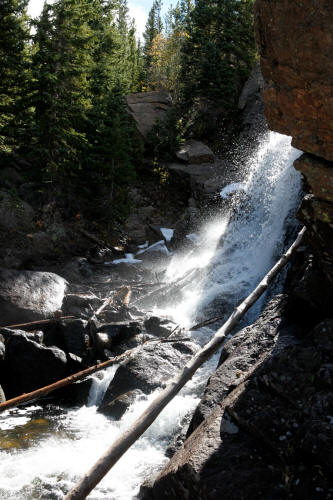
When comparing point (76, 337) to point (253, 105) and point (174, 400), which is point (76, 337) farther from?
point (253, 105)

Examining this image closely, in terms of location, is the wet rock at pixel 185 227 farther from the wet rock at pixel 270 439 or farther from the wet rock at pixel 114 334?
the wet rock at pixel 270 439

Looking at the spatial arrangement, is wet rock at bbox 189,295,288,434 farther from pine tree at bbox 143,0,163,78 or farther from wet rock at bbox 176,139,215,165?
pine tree at bbox 143,0,163,78

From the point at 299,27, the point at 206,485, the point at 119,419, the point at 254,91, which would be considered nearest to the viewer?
the point at 206,485

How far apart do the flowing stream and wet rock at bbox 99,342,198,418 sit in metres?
0.37

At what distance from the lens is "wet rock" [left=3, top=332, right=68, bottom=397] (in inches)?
405

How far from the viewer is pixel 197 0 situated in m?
34.1

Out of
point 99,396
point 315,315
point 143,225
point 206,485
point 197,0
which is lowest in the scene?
point 99,396

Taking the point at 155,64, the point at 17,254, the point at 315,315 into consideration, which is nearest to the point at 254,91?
the point at 155,64

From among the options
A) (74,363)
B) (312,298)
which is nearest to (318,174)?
(312,298)

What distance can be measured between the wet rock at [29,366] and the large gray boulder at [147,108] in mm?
19833

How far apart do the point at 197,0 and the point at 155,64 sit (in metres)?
7.77

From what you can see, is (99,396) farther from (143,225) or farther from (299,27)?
(143,225)

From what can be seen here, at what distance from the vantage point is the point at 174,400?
884 cm

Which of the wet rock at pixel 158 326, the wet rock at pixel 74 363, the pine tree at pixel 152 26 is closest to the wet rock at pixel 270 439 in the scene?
the wet rock at pixel 74 363
